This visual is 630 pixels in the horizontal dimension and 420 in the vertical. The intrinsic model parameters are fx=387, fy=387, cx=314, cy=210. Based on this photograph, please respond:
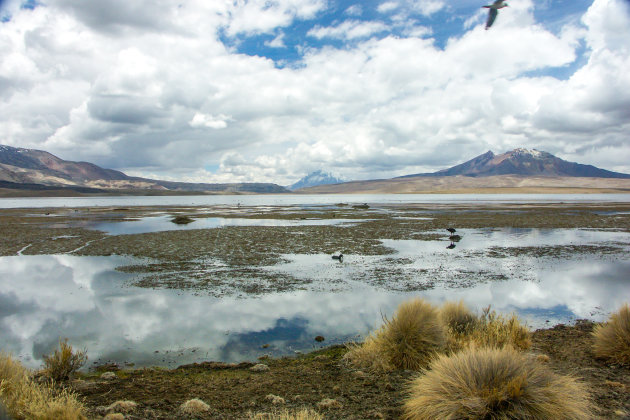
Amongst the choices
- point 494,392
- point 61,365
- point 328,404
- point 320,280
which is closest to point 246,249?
point 320,280

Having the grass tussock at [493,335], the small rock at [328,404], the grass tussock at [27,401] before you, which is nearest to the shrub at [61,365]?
the grass tussock at [27,401]

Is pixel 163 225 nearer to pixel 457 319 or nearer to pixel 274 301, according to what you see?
pixel 274 301

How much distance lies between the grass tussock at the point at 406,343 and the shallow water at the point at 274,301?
6.05 feet

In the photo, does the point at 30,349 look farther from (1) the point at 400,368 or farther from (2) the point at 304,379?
(1) the point at 400,368

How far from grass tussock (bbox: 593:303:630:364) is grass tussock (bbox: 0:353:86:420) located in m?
9.38

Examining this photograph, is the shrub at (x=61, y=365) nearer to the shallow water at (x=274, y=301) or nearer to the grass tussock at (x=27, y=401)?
the grass tussock at (x=27, y=401)

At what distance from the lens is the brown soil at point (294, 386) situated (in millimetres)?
5943

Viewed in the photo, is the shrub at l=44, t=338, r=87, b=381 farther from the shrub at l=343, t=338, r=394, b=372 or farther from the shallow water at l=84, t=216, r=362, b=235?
the shallow water at l=84, t=216, r=362, b=235

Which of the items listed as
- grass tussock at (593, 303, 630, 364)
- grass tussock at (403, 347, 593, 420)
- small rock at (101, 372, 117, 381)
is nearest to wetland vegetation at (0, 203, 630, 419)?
small rock at (101, 372, 117, 381)

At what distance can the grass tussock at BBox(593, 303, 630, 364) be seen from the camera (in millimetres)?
7680

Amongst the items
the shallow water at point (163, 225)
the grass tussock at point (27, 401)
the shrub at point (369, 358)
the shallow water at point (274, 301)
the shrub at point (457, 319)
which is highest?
the grass tussock at point (27, 401)

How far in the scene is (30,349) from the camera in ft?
30.0

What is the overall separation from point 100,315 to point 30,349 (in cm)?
262

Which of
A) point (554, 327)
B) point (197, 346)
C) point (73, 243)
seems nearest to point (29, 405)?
point (197, 346)
